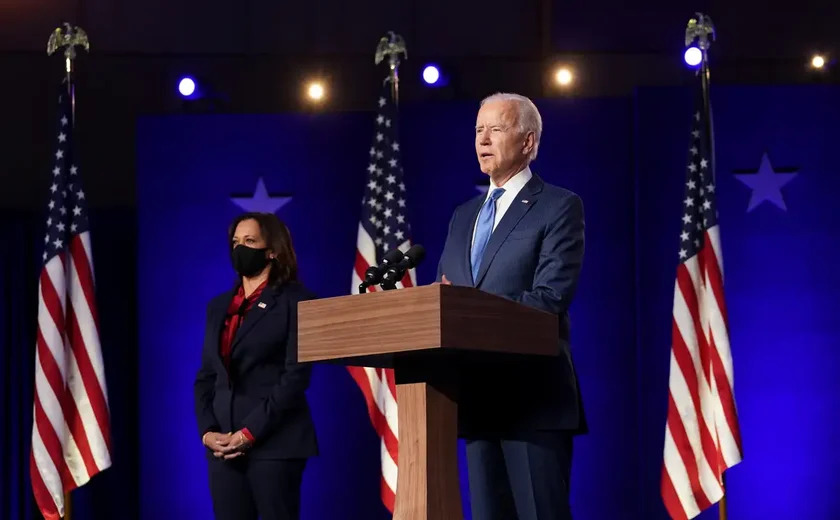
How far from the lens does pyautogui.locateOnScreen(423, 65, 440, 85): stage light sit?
5.74 metres

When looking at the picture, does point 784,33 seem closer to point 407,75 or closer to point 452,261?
point 407,75

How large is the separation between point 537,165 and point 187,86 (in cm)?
177

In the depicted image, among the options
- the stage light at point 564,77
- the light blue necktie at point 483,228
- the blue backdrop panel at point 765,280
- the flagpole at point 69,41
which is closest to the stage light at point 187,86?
the flagpole at point 69,41

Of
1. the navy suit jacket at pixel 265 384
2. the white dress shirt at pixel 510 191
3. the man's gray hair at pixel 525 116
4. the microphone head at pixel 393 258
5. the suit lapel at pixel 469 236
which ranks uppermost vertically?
the man's gray hair at pixel 525 116

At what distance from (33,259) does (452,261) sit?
12.0 ft

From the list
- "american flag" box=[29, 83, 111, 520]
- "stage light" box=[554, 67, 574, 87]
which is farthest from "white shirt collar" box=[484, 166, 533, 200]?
"stage light" box=[554, 67, 574, 87]

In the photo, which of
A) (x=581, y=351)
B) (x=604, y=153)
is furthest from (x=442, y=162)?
(x=581, y=351)

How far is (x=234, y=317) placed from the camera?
3939mm

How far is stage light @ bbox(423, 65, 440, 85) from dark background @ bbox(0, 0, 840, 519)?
10 centimetres

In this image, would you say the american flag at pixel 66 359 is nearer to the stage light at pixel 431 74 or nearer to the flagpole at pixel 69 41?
the flagpole at pixel 69 41

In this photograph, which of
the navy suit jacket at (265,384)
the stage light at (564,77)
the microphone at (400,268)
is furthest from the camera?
the stage light at (564,77)

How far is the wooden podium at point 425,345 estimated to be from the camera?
2.16 m

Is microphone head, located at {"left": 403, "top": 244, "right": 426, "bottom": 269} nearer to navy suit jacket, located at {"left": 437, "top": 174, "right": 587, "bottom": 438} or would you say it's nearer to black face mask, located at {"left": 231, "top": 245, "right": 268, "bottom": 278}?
navy suit jacket, located at {"left": 437, "top": 174, "right": 587, "bottom": 438}

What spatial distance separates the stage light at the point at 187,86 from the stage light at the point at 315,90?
0.70 meters
